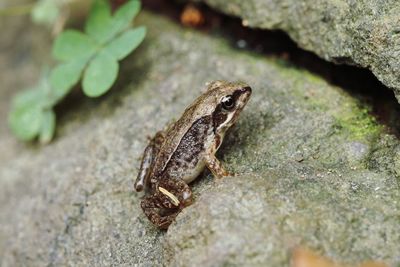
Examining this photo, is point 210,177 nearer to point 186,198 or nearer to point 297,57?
point 186,198

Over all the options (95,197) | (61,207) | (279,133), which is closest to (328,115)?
(279,133)

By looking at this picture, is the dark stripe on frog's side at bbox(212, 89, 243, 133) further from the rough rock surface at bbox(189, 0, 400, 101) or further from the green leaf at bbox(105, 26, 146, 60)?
the green leaf at bbox(105, 26, 146, 60)

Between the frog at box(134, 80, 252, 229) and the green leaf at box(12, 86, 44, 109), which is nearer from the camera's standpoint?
the frog at box(134, 80, 252, 229)

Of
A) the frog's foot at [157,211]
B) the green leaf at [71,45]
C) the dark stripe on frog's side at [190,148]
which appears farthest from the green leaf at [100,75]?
the frog's foot at [157,211]

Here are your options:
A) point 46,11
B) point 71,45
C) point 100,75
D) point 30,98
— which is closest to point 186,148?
point 100,75

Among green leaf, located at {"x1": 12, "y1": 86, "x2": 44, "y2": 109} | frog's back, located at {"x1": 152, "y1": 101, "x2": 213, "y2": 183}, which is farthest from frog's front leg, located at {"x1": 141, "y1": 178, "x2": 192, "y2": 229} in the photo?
green leaf, located at {"x1": 12, "y1": 86, "x2": 44, "y2": 109}

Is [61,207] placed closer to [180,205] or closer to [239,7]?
[180,205]

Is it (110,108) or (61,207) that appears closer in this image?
(61,207)
